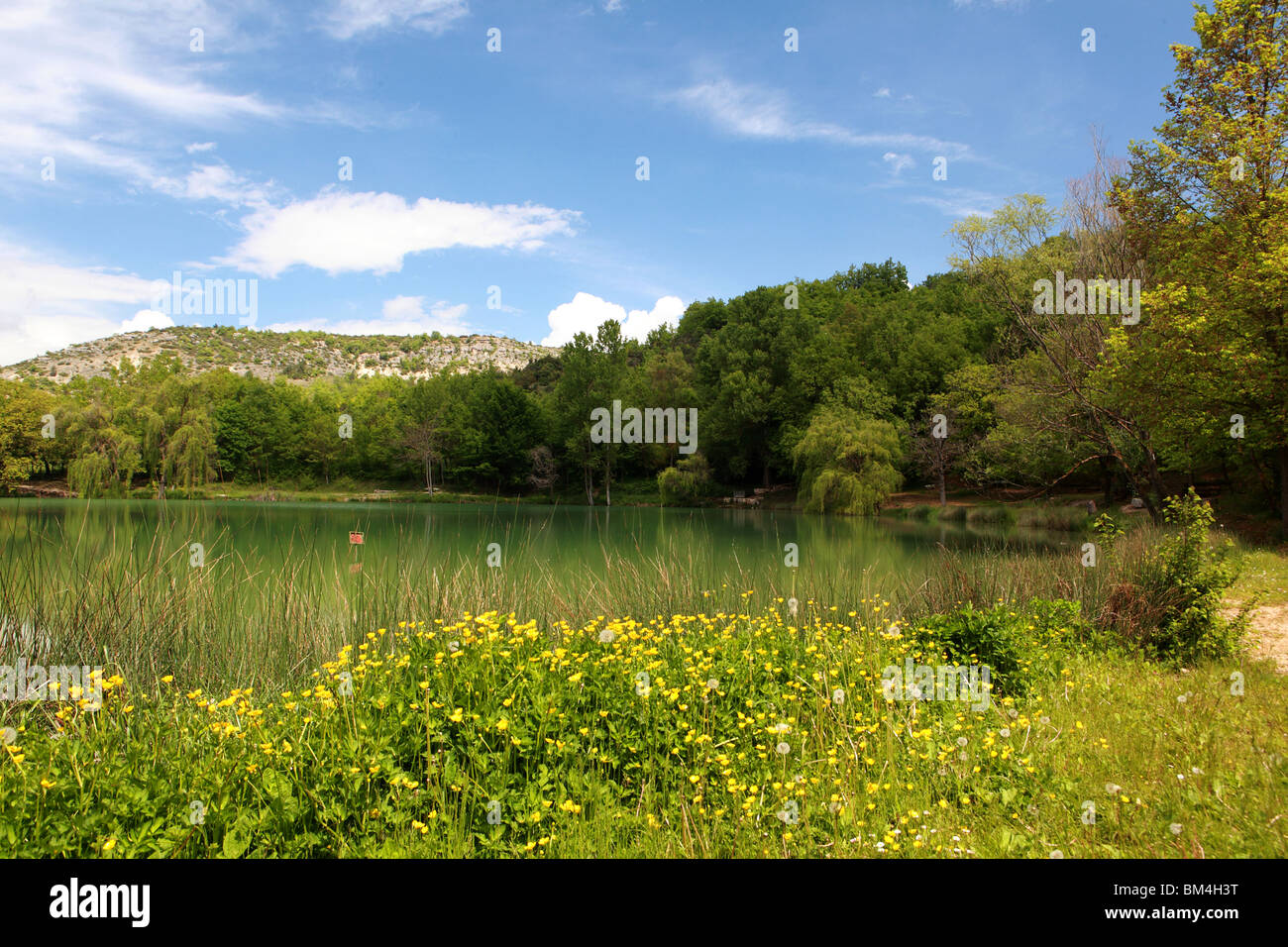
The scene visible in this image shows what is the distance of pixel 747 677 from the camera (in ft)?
14.0

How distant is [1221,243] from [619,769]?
1846 centimetres

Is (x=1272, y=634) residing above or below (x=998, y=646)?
below

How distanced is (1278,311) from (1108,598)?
12263 mm

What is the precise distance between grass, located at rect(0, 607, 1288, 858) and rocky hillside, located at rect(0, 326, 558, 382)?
11845cm

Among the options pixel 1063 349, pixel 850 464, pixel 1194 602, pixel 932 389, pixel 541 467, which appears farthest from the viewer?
pixel 541 467

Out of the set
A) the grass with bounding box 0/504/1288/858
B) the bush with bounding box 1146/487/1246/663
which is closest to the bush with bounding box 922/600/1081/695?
the grass with bounding box 0/504/1288/858

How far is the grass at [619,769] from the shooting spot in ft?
8.91

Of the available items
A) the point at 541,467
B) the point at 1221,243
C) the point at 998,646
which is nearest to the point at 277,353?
the point at 541,467

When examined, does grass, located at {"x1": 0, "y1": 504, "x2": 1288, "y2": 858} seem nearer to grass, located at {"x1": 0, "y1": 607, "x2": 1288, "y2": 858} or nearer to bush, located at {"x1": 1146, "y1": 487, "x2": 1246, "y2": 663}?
grass, located at {"x1": 0, "y1": 607, "x2": 1288, "y2": 858}

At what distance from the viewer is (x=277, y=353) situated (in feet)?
505

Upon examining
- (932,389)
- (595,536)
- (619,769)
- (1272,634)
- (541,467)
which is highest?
(932,389)

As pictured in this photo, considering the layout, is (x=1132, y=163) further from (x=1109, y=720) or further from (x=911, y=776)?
(x=911, y=776)

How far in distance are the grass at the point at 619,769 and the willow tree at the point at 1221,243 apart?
1322cm

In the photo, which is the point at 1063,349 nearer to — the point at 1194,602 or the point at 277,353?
the point at 1194,602
